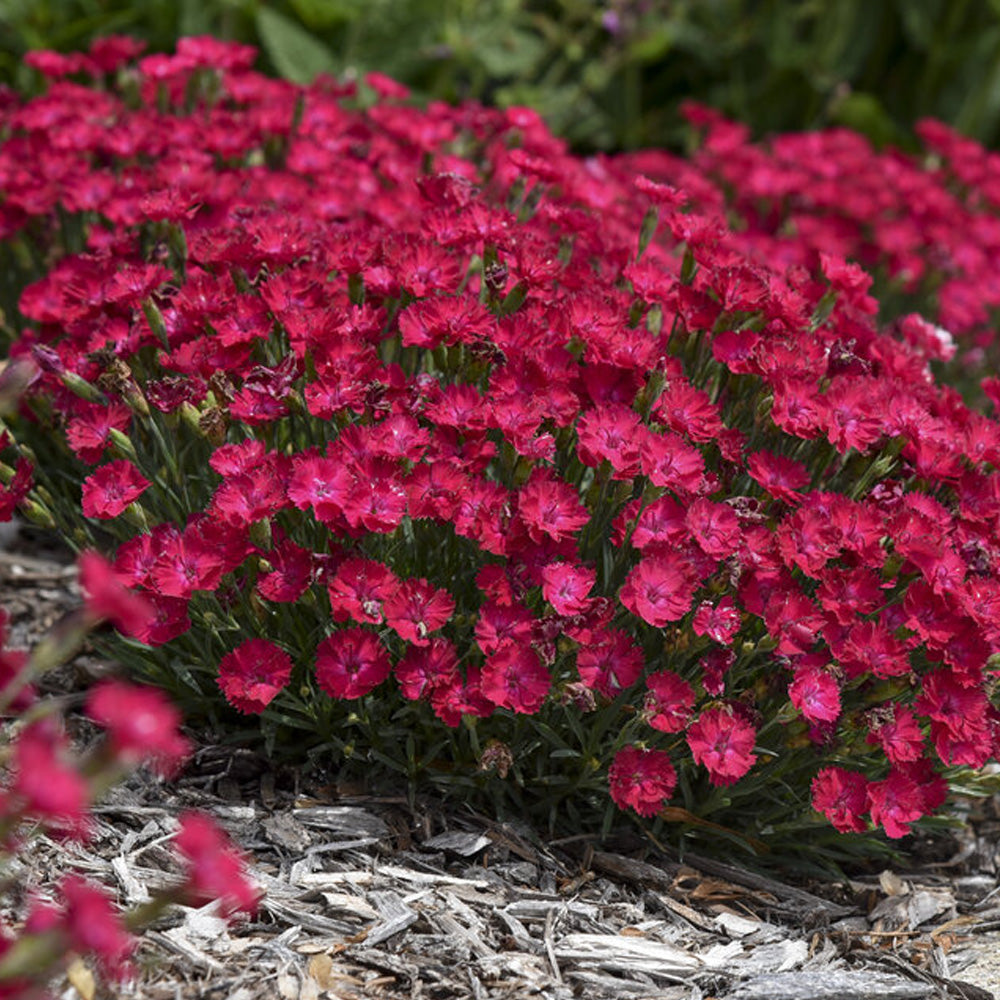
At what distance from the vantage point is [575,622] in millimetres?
2234

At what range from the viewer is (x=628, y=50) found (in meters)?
5.50

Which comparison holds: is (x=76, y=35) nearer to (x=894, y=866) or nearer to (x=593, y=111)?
(x=593, y=111)

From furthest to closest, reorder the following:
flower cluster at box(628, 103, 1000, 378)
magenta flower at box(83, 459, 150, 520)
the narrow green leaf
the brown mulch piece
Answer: the narrow green leaf < flower cluster at box(628, 103, 1000, 378) < magenta flower at box(83, 459, 150, 520) < the brown mulch piece

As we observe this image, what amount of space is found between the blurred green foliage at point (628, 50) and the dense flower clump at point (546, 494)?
2557 mm

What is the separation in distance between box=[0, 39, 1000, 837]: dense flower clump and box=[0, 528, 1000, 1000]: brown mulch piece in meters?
0.22

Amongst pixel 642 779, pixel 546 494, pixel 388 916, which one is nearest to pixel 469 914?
pixel 388 916

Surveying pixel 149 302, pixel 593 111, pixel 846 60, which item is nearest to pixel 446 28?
pixel 593 111

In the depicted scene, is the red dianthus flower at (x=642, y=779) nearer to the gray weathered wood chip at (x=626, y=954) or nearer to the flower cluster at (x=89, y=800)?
the gray weathered wood chip at (x=626, y=954)

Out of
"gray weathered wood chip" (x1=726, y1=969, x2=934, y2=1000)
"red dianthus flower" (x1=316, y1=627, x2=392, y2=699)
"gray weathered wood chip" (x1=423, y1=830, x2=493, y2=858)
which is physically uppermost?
"red dianthus flower" (x1=316, y1=627, x2=392, y2=699)

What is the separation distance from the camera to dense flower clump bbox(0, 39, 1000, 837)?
88.5 inches

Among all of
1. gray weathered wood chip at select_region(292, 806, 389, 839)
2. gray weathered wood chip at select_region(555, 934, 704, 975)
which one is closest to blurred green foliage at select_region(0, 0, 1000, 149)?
gray weathered wood chip at select_region(292, 806, 389, 839)

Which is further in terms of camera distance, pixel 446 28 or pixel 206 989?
pixel 446 28

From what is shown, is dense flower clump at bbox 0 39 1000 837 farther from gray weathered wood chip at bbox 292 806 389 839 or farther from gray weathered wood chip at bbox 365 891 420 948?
gray weathered wood chip at bbox 365 891 420 948

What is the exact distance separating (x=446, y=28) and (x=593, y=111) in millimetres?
997
